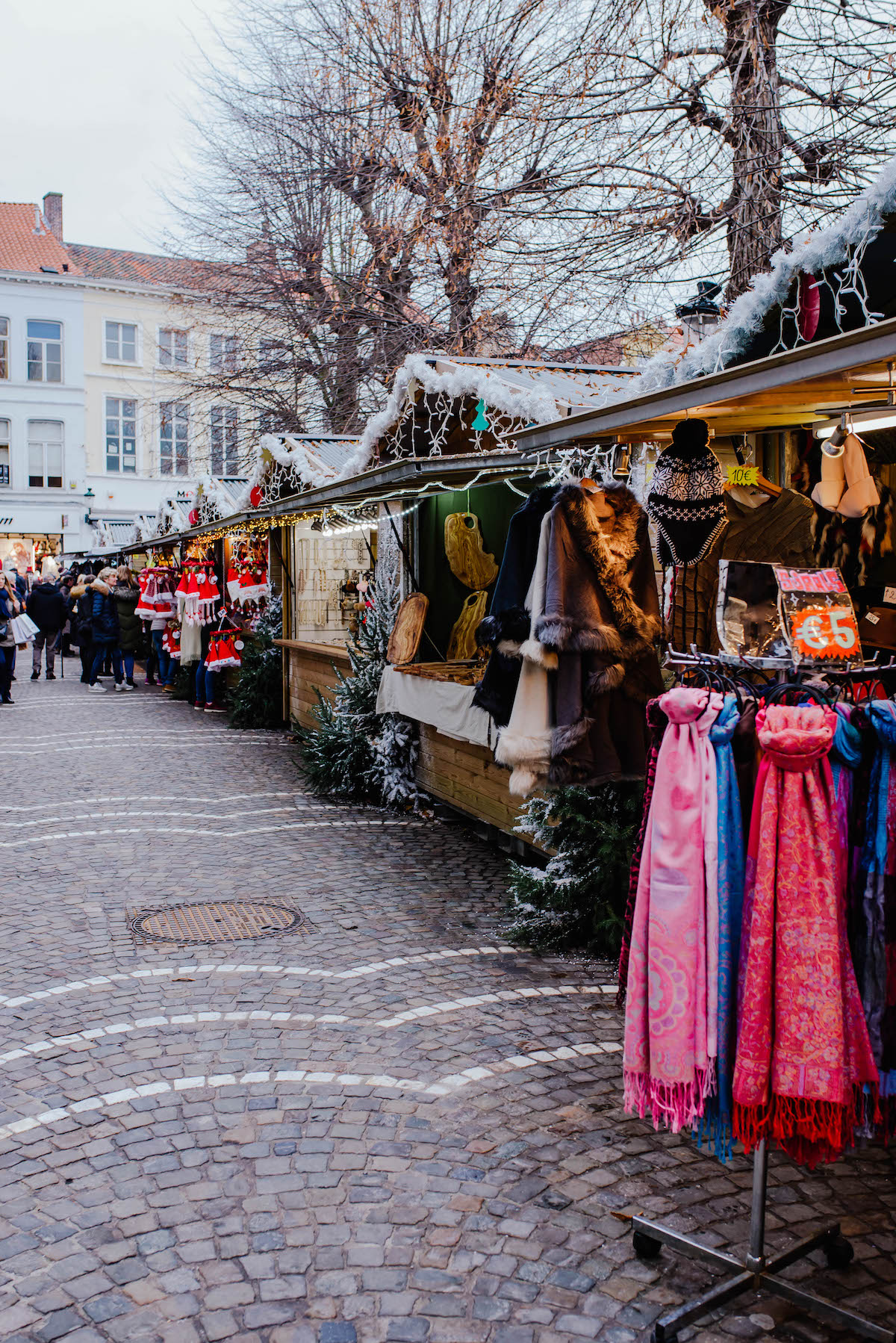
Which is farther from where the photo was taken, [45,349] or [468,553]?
[45,349]

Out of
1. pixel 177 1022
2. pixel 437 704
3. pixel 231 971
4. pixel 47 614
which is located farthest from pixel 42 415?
pixel 177 1022

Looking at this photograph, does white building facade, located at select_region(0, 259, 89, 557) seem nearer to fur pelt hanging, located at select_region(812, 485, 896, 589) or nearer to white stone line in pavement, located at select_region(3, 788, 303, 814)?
white stone line in pavement, located at select_region(3, 788, 303, 814)

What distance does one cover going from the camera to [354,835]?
801cm

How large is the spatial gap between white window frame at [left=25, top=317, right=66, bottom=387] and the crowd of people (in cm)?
1609

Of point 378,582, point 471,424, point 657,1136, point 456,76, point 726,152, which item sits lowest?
point 657,1136

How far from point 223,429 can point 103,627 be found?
908 cm

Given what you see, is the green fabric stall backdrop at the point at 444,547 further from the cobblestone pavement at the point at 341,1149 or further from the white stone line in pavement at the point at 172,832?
the cobblestone pavement at the point at 341,1149

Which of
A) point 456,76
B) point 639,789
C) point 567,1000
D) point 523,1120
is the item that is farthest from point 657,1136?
point 456,76

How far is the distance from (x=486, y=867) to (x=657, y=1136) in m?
3.51

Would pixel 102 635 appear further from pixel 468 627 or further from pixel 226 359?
pixel 468 627

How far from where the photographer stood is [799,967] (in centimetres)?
260

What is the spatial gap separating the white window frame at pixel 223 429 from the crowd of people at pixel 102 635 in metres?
3.41

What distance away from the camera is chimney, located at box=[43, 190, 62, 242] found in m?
37.7

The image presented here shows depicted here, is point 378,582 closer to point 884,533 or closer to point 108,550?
point 884,533
